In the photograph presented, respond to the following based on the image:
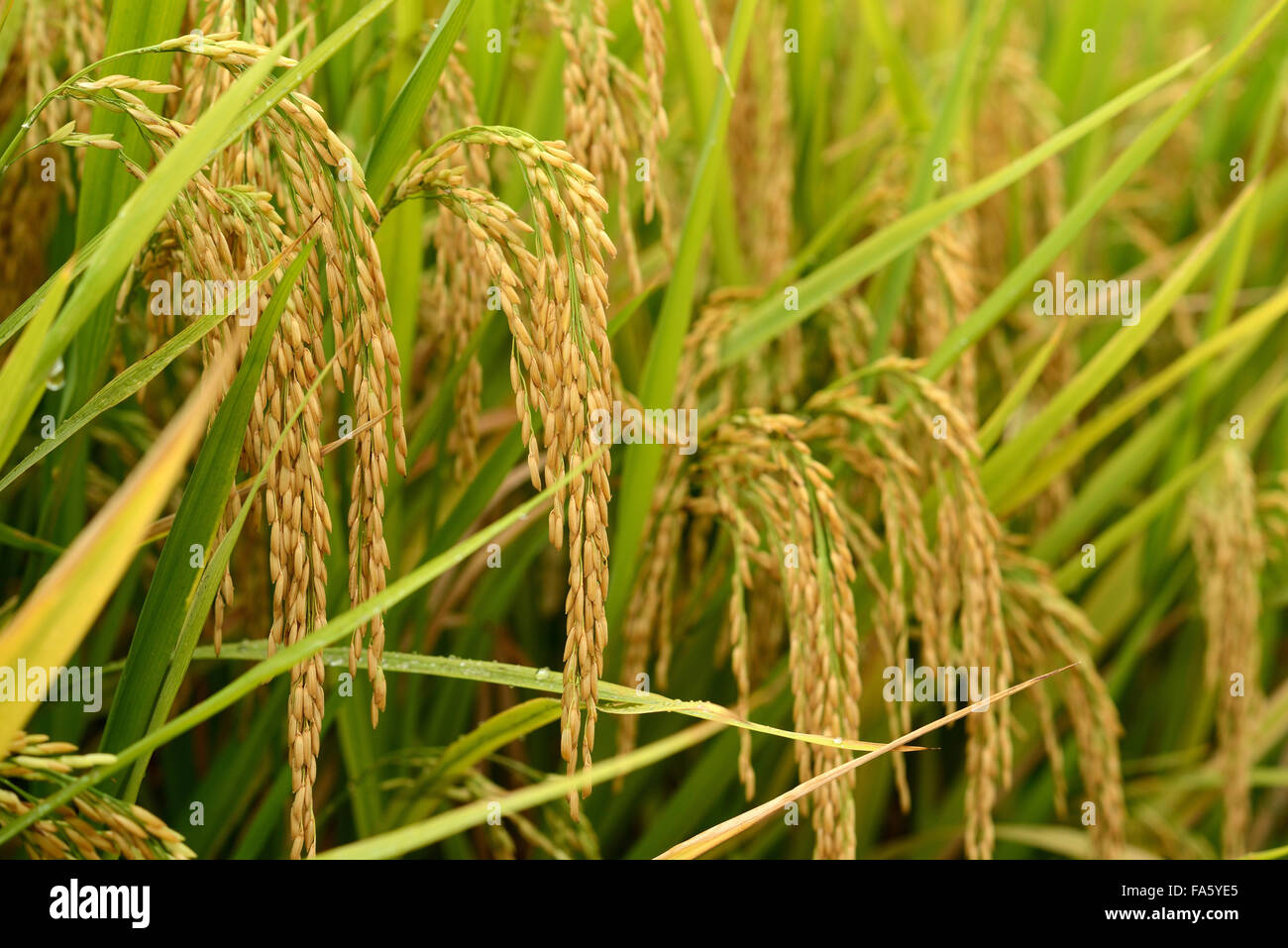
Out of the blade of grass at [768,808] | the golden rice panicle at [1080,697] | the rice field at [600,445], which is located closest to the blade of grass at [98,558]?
the rice field at [600,445]

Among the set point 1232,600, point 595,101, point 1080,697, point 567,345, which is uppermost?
point 595,101

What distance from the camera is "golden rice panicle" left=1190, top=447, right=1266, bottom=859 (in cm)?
149

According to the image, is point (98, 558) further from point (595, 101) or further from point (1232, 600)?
point (1232, 600)

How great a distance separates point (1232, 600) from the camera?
1502 millimetres

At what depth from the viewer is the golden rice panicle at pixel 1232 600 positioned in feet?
4.89

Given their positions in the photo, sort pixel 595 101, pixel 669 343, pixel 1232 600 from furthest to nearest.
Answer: pixel 1232 600
pixel 669 343
pixel 595 101

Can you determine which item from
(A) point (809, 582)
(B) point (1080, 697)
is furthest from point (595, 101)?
(B) point (1080, 697)

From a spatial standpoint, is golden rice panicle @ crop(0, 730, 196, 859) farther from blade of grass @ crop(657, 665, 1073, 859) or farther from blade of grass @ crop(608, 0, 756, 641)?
blade of grass @ crop(608, 0, 756, 641)

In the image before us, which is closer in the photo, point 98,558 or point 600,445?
point 98,558

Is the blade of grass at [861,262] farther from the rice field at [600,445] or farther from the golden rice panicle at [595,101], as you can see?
the golden rice panicle at [595,101]

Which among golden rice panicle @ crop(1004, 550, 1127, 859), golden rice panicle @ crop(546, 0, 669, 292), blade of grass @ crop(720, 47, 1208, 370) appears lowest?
golden rice panicle @ crop(1004, 550, 1127, 859)

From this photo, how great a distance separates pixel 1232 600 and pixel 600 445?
3.84 feet

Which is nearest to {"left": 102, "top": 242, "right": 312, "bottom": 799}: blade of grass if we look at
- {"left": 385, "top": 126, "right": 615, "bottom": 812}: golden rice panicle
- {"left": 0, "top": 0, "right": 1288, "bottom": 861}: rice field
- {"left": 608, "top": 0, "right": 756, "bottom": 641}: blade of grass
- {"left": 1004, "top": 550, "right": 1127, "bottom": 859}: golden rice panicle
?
{"left": 0, "top": 0, "right": 1288, "bottom": 861}: rice field
